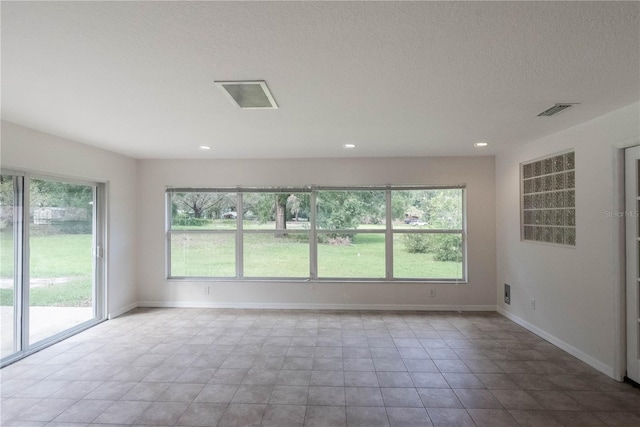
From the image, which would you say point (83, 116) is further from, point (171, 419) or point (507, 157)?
point (507, 157)

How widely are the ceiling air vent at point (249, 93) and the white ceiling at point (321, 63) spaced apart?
7 centimetres

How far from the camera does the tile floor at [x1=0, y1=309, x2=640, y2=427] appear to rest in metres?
2.25

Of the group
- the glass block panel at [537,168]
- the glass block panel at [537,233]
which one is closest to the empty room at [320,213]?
the glass block panel at [537,168]

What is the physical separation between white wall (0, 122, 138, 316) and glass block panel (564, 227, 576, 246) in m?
5.67

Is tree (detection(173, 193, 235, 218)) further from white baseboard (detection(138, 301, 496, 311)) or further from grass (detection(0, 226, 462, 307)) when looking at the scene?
white baseboard (detection(138, 301, 496, 311))

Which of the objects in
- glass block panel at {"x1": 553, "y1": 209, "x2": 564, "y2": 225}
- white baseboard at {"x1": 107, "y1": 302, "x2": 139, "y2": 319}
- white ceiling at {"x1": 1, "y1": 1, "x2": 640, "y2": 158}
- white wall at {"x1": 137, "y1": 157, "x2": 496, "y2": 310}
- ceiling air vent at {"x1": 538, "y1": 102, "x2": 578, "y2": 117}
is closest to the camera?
white ceiling at {"x1": 1, "y1": 1, "x2": 640, "y2": 158}

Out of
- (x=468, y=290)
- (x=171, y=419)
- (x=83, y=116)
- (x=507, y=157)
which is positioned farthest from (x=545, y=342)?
(x=83, y=116)

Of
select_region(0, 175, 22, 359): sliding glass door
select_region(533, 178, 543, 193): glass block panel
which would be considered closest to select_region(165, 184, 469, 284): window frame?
select_region(533, 178, 543, 193): glass block panel

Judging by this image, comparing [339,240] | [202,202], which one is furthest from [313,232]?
[202,202]

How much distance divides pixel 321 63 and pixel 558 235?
130 inches

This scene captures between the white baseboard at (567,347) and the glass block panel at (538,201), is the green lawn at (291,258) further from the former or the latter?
the glass block panel at (538,201)

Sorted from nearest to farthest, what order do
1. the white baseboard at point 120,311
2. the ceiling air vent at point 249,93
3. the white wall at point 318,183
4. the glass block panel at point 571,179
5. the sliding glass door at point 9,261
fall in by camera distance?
the ceiling air vent at point 249,93, the sliding glass door at point 9,261, the glass block panel at point 571,179, the white baseboard at point 120,311, the white wall at point 318,183

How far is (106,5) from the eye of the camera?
52.9 inches

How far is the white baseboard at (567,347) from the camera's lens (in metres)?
2.81
